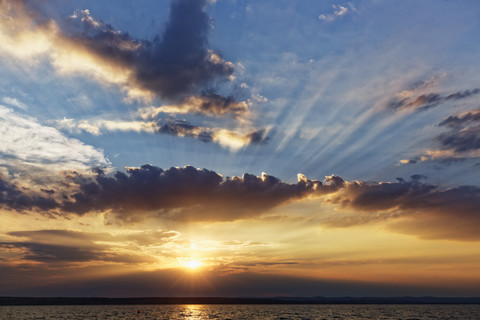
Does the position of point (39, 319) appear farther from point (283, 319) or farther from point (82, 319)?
point (283, 319)

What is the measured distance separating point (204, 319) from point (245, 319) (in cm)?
1696

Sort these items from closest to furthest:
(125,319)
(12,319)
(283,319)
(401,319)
A: 1. (12,319)
2. (125,319)
3. (283,319)
4. (401,319)

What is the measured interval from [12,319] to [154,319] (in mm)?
50392

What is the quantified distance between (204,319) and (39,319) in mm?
61725

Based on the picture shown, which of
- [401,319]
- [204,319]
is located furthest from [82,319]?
[401,319]

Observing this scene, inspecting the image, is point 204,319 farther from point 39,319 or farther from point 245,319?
point 39,319

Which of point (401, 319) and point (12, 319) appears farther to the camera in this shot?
point (401, 319)

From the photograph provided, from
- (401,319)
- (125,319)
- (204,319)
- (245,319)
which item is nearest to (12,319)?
(125,319)

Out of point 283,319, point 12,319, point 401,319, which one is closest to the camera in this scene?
point 12,319

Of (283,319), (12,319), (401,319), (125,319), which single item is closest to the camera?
(12,319)

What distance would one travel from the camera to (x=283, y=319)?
470ft

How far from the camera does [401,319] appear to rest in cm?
15512

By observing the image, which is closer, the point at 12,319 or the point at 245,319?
the point at 12,319

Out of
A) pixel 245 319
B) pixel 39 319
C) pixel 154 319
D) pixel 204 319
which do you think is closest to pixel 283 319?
pixel 245 319
